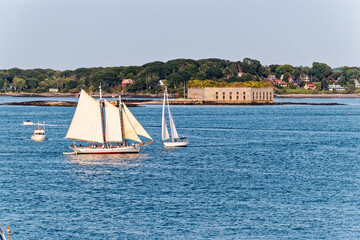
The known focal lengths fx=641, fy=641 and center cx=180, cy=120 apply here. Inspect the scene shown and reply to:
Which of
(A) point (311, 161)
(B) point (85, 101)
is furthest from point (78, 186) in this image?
(A) point (311, 161)

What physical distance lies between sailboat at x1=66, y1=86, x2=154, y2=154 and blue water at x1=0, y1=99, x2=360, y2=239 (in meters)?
2.63

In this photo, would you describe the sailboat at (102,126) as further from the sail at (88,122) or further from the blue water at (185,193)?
the blue water at (185,193)

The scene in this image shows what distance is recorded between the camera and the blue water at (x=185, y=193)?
43688 millimetres

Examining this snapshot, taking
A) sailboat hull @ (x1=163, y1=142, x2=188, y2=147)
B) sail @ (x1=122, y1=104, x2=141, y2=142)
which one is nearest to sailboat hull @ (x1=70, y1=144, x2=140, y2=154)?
sail @ (x1=122, y1=104, x2=141, y2=142)

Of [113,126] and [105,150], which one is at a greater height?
[113,126]

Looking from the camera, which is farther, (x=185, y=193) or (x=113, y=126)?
(x=113, y=126)

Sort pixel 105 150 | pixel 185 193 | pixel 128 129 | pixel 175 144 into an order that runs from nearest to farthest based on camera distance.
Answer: pixel 185 193 → pixel 105 150 → pixel 128 129 → pixel 175 144

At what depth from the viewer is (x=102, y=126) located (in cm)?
8269

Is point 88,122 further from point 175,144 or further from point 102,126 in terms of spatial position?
point 175,144

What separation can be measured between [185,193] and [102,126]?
97.8 feet

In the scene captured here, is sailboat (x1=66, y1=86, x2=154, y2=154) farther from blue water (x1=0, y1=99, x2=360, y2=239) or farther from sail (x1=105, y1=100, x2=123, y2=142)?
blue water (x1=0, y1=99, x2=360, y2=239)

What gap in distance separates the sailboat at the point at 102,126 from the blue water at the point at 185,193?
2632mm

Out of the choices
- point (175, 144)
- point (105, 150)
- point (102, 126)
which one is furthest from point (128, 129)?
point (175, 144)

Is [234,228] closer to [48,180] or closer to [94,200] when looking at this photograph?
[94,200]
